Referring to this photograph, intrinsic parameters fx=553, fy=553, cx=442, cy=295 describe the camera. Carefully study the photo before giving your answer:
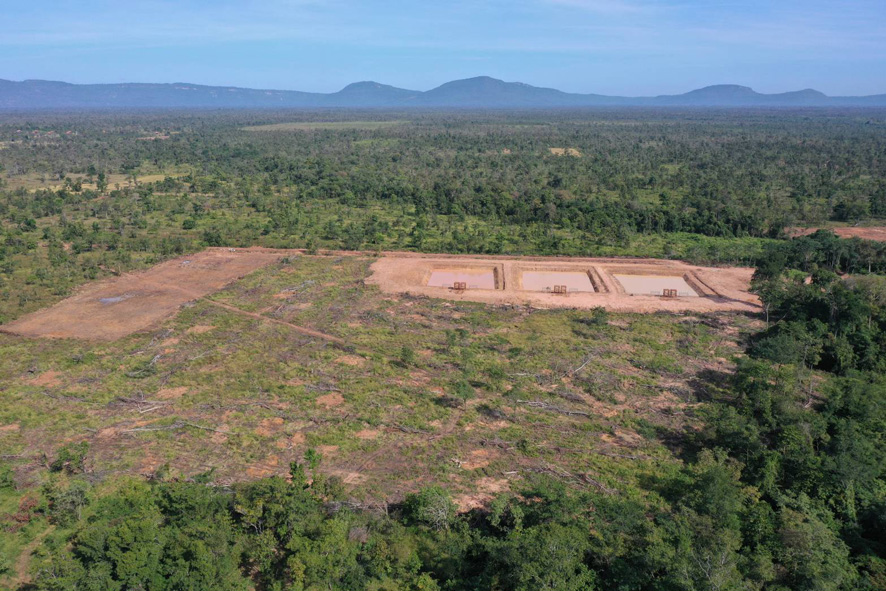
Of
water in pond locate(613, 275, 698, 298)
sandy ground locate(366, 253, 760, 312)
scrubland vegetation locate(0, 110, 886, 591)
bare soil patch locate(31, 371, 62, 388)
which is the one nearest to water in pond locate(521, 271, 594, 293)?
sandy ground locate(366, 253, 760, 312)

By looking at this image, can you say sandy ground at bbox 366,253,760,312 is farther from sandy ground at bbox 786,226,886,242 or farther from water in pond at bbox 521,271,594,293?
sandy ground at bbox 786,226,886,242

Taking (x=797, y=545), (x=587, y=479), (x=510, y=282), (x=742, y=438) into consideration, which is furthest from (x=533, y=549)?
(x=510, y=282)

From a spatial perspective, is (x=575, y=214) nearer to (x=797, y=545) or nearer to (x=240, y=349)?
(x=240, y=349)

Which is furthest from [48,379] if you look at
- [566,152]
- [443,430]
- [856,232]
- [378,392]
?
[566,152]

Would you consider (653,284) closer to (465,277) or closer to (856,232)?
(465,277)

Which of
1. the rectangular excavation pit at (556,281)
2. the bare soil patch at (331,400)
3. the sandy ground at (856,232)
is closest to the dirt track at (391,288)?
the rectangular excavation pit at (556,281)

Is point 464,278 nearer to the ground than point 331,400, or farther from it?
farther from it

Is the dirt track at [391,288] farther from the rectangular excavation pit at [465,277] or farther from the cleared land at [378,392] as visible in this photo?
the cleared land at [378,392]
